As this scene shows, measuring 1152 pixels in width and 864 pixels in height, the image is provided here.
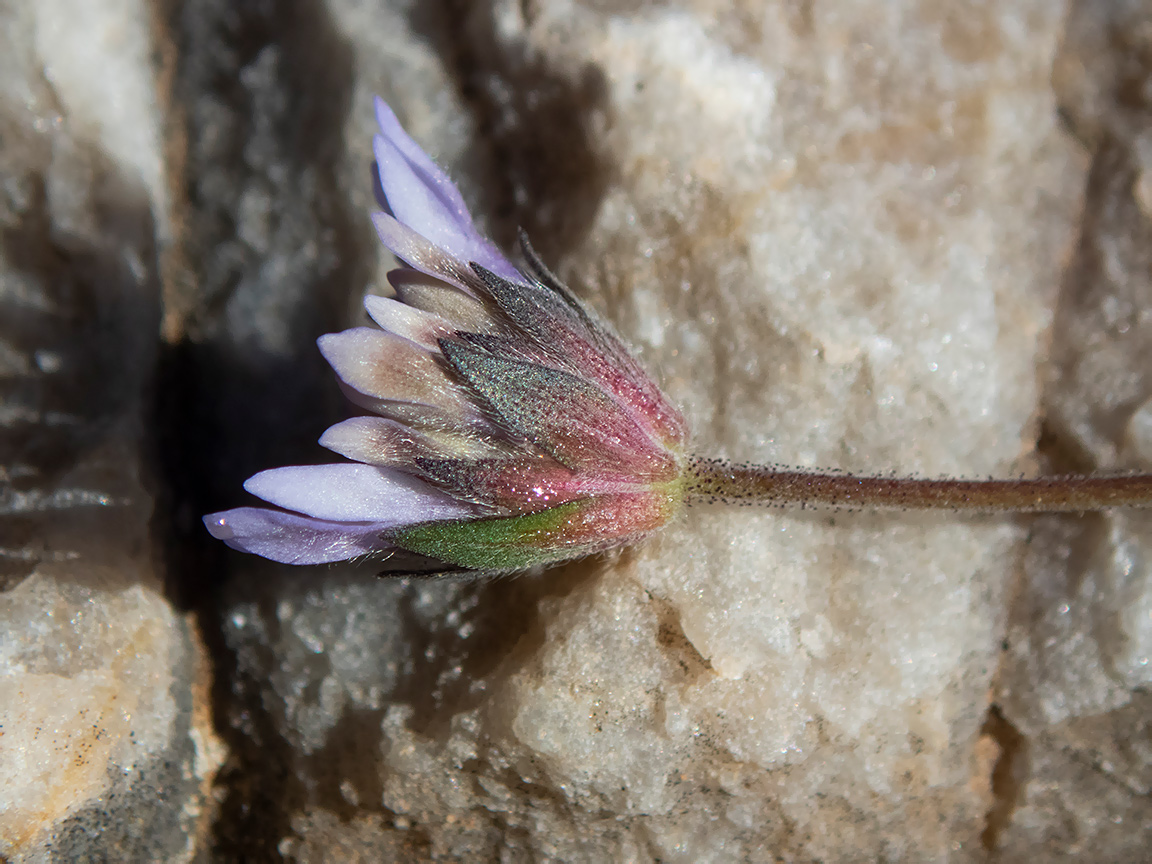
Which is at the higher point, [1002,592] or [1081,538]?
[1081,538]

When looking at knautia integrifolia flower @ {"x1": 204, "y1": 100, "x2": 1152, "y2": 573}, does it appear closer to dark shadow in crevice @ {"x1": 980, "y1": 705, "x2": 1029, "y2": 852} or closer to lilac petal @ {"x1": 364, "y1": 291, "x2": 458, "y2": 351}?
lilac petal @ {"x1": 364, "y1": 291, "x2": 458, "y2": 351}

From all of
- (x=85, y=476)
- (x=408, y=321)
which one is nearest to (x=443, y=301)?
(x=408, y=321)

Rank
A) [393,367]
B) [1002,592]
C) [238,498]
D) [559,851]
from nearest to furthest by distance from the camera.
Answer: [393,367] < [559,851] < [1002,592] < [238,498]

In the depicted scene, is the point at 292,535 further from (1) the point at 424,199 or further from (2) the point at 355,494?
(1) the point at 424,199

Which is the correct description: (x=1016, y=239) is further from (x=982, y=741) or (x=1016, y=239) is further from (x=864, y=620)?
(x=982, y=741)

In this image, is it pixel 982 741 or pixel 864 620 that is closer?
pixel 864 620

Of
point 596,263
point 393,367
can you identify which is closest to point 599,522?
point 393,367

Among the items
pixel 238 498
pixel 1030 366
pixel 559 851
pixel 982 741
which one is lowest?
pixel 559 851

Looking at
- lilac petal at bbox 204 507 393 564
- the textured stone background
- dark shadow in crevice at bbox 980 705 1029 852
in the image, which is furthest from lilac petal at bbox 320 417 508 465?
dark shadow in crevice at bbox 980 705 1029 852
